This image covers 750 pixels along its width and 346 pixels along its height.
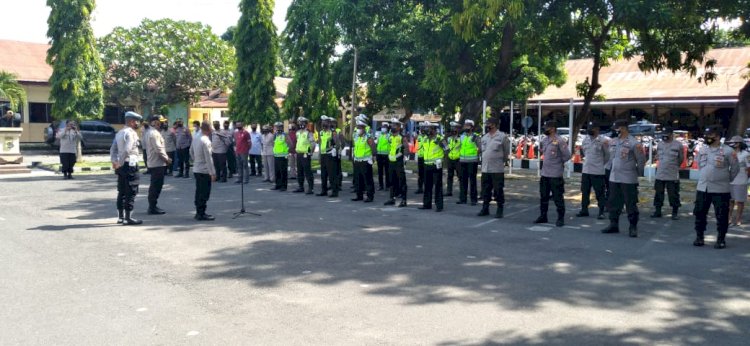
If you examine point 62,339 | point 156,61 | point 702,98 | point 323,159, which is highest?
point 156,61

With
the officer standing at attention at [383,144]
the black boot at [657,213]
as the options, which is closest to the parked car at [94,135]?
the officer standing at attention at [383,144]

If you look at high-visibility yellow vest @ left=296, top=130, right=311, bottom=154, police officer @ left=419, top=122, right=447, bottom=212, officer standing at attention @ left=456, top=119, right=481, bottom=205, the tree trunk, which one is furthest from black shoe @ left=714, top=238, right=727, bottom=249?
high-visibility yellow vest @ left=296, top=130, right=311, bottom=154

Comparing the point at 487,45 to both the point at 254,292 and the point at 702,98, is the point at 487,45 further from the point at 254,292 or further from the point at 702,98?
the point at 702,98

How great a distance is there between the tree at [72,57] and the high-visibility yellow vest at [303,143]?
1308 centimetres

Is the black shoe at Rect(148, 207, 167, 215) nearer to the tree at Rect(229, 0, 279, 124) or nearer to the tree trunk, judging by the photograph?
the tree trunk

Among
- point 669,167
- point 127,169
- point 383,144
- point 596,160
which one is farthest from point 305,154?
point 669,167

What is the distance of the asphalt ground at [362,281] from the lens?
5.43 meters

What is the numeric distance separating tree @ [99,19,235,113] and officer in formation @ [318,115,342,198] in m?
21.5

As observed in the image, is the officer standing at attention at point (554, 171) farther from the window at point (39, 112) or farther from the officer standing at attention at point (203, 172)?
the window at point (39, 112)

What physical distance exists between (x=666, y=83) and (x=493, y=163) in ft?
86.0

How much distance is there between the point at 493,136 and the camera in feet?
40.7

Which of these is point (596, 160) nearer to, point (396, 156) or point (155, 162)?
point (396, 156)

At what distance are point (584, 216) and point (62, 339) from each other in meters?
9.68

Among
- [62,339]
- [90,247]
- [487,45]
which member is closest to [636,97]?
[487,45]
